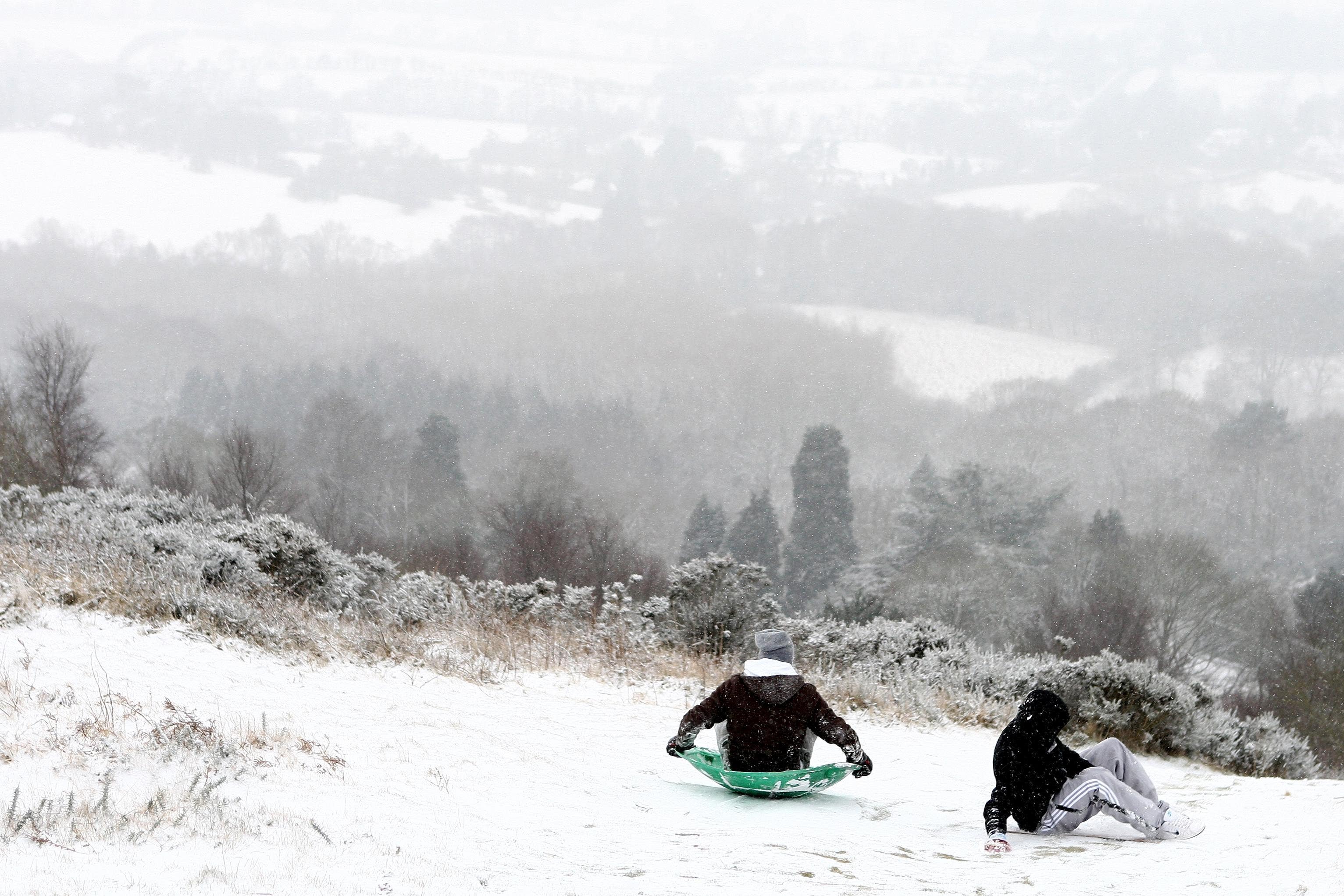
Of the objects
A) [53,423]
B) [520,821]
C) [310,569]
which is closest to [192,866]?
[520,821]

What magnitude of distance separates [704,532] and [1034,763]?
62810mm

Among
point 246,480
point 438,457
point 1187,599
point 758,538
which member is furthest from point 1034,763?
point 438,457

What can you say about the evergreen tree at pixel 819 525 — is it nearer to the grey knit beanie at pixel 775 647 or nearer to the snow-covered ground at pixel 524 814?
the snow-covered ground at pixel 524 814

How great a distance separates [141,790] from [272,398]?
124 meters

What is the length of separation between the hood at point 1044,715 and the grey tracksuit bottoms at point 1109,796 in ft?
0.87

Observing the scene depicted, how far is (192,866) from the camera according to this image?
4117 mm

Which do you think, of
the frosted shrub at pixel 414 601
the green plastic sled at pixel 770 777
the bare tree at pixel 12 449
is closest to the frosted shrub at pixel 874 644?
the frosted shrub at pixel 414 601

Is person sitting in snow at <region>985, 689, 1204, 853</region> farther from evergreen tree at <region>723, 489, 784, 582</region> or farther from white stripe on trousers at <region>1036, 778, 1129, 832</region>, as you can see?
evergreen tree at <region>723, 489, 784, 582</region>

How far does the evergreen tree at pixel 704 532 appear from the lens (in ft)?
223

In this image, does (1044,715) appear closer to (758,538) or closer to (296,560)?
(296,560)

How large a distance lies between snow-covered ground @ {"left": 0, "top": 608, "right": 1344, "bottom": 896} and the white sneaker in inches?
4.5

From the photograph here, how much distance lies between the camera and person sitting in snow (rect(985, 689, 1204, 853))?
6.04 m

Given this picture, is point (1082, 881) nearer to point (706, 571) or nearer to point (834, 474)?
point (706, 571)

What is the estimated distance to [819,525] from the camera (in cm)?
6694
